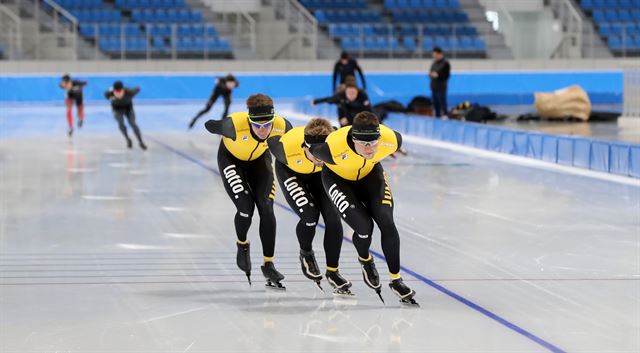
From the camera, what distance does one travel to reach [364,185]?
5723 mm

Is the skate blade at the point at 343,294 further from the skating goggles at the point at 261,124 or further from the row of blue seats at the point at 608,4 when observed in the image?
the row of blue seats at the point at 608,4

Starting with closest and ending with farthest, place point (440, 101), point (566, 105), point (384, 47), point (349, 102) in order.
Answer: point (349, 102) < point (440, 101) < point (566, 105) < point (384, 47)

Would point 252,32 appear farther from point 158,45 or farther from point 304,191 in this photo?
point 304,191

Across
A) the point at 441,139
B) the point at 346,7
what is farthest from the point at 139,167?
the point at 346,7

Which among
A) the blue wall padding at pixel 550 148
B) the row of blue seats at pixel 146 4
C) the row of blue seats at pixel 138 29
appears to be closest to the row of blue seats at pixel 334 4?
the row of blue seats at pixel 146 4

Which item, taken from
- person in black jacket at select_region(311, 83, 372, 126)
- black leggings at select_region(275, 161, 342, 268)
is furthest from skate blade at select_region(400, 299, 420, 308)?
person in black jacket at select_region(311, 83, 372, 126)

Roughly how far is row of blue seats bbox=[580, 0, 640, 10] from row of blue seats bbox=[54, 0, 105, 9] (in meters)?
12.3

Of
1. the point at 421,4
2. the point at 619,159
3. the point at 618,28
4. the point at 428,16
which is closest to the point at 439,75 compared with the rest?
the point at 619,159

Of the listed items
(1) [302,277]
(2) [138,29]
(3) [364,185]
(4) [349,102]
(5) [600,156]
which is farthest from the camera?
(2) [138,29]

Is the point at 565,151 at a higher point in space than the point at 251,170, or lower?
lower

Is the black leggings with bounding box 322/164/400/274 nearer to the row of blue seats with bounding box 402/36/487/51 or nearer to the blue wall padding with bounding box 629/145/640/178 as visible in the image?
the blue wall padding with bounding box 629/145/640/178

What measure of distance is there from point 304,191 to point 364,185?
0.43 metres

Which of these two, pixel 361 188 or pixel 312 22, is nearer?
pixel 361 188

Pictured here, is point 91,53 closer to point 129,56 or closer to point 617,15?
point 129,56
